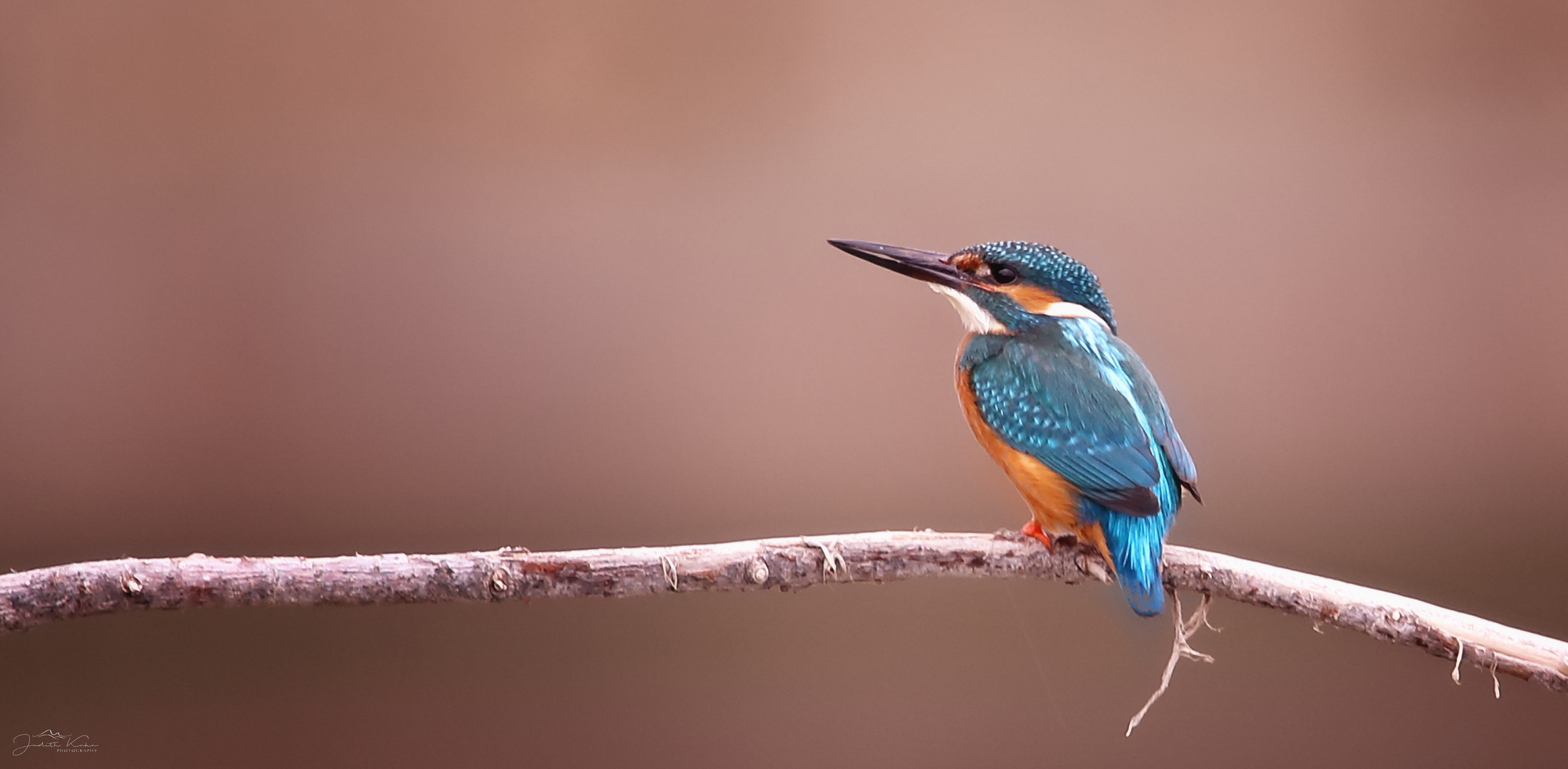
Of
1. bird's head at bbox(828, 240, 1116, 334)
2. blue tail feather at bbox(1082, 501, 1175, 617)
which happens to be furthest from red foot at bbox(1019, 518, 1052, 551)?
bird's head at bbox(828, 240, 1116, 334)

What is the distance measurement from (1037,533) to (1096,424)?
18cm

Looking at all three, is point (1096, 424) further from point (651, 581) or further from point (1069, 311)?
point (651, 581)

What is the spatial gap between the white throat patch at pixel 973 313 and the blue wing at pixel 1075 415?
2 centimetres

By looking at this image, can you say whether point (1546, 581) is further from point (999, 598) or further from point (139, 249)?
point (139, 249)

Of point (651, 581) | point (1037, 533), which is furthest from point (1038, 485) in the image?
point (651, 581)

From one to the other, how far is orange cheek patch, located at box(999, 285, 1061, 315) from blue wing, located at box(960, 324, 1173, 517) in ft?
0.10

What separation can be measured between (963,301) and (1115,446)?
0.95 feet

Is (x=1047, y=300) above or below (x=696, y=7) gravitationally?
below

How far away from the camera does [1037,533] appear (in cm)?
121

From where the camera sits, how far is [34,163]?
178 centimetres

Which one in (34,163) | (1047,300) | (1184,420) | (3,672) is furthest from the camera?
(34,163)

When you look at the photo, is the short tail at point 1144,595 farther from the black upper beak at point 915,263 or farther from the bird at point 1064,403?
the black upper beak at point 915,263

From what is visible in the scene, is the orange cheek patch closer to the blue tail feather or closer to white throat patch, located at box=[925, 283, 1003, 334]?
white throat patch, located at box=[925, 283, 1003, 334]

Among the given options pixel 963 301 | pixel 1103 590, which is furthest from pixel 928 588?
pixel 963 301
